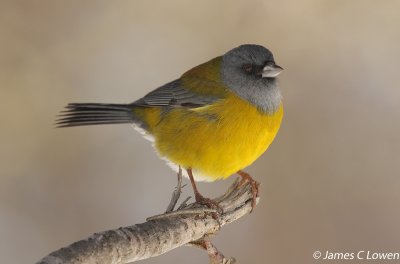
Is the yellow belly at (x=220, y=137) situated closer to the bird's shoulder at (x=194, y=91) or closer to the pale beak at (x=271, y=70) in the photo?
the bird's shoulder at (x=194, y=91)

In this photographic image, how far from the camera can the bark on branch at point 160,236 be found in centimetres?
249

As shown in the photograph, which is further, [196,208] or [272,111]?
[272,111]

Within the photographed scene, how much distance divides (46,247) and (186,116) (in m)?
1.48

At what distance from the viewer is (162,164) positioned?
525 cm

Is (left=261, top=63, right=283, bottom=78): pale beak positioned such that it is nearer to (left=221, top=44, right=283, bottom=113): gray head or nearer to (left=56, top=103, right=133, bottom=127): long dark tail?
(left=221, top=44, right=283, bottom=113): gray head

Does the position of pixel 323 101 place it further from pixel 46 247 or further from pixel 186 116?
pixel 46 247

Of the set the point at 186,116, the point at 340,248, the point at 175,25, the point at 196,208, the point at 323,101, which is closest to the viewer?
the point at 196,208

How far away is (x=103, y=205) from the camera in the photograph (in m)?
4.85

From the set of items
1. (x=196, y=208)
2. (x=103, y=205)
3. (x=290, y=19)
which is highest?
(x=290, y=19)

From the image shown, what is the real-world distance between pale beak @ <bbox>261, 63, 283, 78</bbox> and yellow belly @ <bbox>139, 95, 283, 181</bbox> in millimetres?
214

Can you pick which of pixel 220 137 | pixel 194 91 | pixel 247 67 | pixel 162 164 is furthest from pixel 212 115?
pixel 162 164

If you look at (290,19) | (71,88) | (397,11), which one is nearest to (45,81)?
(71,88)

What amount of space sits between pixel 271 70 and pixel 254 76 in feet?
0.54

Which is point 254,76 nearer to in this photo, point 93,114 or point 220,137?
point 220,137
